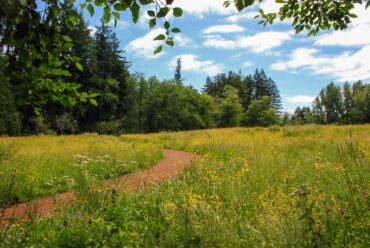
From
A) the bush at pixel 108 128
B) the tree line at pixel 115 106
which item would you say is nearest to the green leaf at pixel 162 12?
the tree line at pixel 115 106

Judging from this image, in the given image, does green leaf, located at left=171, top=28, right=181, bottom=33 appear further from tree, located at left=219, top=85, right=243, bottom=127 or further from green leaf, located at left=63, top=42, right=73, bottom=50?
tree, located at left=219, top=85, right=243, bottom=127

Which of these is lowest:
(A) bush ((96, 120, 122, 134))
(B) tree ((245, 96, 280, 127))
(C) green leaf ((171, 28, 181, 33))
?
(A) bush ((96, 120, 122, 134))

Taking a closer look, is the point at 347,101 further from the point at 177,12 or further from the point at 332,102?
the point at 177,12

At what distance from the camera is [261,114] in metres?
74.1

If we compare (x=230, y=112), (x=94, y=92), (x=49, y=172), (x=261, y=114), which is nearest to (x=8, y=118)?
→ (x=49, y=172)

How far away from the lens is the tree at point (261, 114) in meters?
73.2

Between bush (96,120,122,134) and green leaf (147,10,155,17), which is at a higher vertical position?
green leaf (147,10,155,17)

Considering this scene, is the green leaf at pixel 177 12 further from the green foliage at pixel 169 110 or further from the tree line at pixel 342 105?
the tree line at pixel 342 105

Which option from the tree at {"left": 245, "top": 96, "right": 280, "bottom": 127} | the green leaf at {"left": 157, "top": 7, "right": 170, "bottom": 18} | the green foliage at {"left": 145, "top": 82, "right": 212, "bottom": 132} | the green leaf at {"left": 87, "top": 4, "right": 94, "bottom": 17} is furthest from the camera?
the tree at {"left": 245, "top": 96, "right": 280, "bottom": 127}

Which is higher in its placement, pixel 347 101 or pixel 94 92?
pixel 347 101

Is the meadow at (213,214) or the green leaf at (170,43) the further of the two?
the meadow at (213,214)

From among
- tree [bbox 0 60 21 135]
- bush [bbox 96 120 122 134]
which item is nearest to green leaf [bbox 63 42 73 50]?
tree [bbox 0 60 21 135]

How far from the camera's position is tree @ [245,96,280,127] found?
240 ft

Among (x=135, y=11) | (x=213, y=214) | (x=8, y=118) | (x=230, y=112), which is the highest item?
(x=230, y=112)
